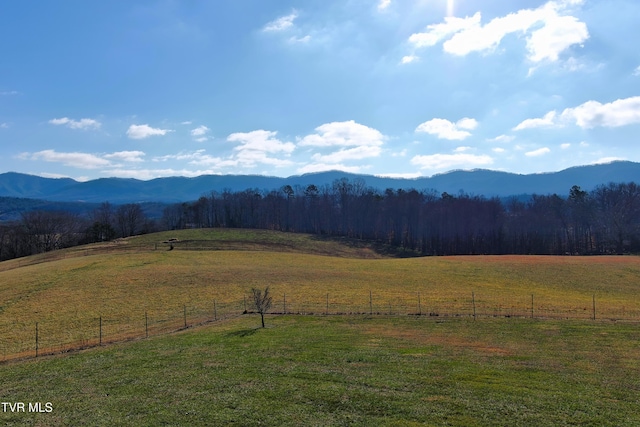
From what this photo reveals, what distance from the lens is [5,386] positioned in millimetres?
17500

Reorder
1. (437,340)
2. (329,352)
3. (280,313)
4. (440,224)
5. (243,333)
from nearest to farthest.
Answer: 1. (329,352)
2. (437,340)
3. (243,333)
4. (280,313)
5. (440,224)

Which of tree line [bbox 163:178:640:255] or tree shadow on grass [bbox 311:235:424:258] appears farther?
tree line [bbox 163:178:640:255]

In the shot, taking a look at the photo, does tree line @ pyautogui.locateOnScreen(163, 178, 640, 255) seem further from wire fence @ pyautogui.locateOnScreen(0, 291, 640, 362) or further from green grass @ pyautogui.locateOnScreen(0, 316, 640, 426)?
green grass @ pyautogui.locateOnScreen(0, 316, 640, 426)

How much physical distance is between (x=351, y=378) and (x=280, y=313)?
17.2 meters

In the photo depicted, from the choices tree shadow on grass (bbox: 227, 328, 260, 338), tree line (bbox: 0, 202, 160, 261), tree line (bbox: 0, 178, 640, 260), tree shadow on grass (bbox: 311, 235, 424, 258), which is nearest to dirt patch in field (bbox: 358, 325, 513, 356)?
tree shadow on grass (bbox: 227, 328, 260, 338)

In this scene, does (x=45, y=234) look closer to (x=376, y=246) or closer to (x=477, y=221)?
(x=376, y=246)

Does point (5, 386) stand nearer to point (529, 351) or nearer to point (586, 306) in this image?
point (529, 351)

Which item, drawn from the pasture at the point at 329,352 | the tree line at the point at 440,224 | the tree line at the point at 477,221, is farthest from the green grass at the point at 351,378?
the tree line at the point at 440,224

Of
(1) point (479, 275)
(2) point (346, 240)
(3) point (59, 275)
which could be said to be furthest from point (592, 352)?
(2) point (346, 240)

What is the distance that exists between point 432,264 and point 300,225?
80.2 metres

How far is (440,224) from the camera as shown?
120688 mm

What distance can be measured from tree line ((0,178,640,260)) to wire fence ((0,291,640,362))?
73312 millimetres

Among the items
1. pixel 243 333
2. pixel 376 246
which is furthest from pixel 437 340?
pixel 376 246

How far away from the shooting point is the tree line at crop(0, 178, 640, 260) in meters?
109
